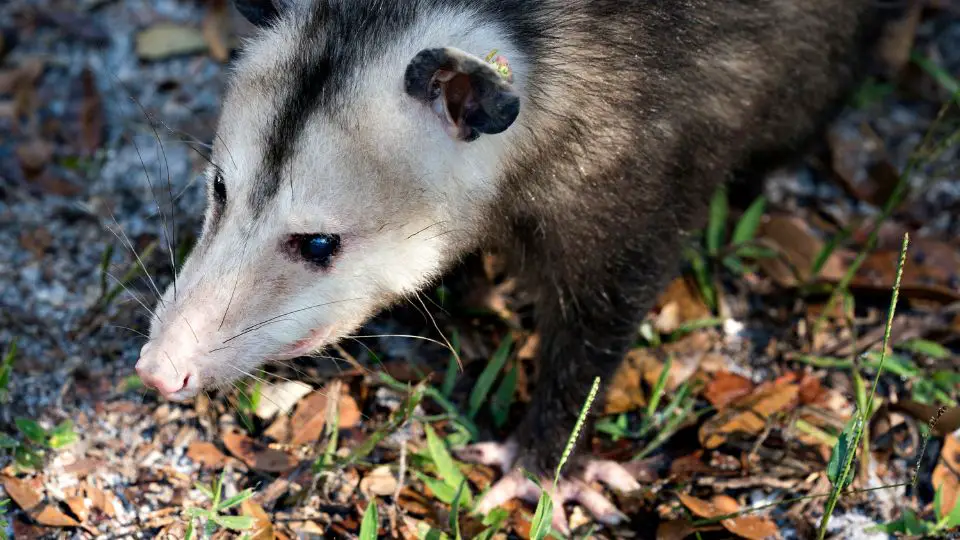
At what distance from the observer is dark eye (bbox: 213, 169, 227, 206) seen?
89.4 inches

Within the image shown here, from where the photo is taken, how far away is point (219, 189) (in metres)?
2.29

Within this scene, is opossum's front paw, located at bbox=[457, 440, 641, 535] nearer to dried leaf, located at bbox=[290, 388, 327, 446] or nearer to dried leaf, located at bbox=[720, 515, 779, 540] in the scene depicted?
dried leaf, located at bbox=[720, 515, 779, 540]

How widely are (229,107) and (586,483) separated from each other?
4.57ft

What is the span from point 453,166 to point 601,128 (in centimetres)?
40

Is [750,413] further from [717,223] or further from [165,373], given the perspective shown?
[165,373]

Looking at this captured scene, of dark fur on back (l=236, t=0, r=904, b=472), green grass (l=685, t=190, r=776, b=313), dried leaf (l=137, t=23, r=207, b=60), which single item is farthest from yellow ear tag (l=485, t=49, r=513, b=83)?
dried leaf (l=137, t=23, r=207, b=60)

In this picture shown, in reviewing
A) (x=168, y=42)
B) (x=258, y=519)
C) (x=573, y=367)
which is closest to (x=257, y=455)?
(x=258, y=519)

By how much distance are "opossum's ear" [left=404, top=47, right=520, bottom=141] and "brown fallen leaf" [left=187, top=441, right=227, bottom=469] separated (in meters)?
1.14

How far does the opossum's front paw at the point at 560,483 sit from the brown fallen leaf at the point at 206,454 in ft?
2.18

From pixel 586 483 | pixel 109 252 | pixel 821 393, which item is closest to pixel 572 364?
pixel 586 483

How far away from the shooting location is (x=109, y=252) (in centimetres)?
288

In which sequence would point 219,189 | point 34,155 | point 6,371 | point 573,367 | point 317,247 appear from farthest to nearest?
point 34,155 < point 573,367 < point 6,371 < point 219,189 < point 317,247

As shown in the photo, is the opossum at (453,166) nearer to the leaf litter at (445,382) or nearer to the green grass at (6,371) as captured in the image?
the leaf litter at (445,382)

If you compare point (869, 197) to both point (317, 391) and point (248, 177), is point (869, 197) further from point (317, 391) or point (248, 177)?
point (248, 177)
